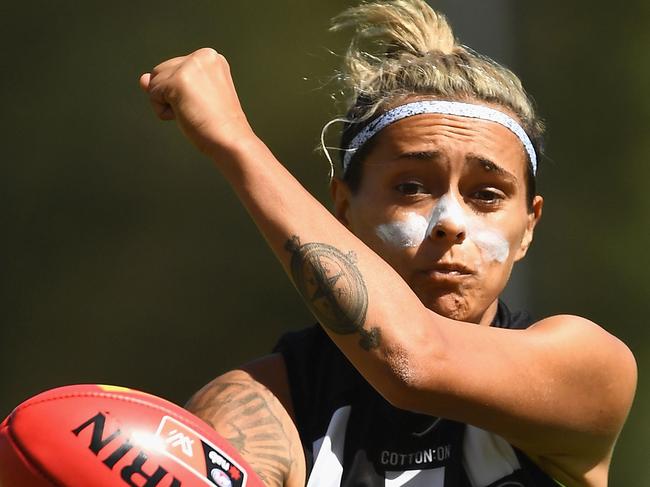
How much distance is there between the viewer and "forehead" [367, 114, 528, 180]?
331 centimetres

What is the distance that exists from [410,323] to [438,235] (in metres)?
0.44

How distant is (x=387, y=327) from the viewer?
281 centimetres

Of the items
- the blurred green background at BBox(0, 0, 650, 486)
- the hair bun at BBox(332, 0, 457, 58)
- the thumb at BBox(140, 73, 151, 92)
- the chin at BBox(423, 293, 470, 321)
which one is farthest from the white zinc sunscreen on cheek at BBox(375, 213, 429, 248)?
the blurred green background at BBox(0, 0, 650, 486)

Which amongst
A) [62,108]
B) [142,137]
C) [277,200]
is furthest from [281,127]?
[277,200]

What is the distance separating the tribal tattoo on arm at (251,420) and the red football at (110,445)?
1.46 ft

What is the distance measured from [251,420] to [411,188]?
2.30 ft

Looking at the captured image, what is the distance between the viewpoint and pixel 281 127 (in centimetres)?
587

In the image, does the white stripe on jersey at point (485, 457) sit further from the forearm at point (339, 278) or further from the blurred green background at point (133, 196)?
the blurred green background at point (133, 196)

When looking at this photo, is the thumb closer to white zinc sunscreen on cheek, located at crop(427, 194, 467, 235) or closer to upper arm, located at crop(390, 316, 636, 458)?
white zinc sunscreen on cheek, located at crop(427, 194, 467, 235)

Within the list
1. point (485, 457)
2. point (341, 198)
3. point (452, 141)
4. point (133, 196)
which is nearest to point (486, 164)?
point (452, 141)

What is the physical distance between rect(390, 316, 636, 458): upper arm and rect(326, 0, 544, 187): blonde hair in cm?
66

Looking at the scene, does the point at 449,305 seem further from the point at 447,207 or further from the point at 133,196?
the point at 133,196

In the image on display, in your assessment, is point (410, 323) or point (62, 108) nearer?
point (410, 323)

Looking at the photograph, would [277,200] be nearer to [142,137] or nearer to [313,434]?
[313,434]
